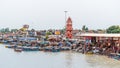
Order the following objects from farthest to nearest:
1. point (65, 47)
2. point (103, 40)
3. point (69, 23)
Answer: point (69, 23), point (65, 47), point (103, 40)

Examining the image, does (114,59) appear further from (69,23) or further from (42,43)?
(69,23)

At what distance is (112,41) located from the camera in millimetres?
31266

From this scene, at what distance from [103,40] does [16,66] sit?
1182cm

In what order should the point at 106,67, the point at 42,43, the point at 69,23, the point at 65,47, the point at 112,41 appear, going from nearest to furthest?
the point at 106,67
the point at 112,41
the point at 65,47
the point at 42,43
the point at 69,23

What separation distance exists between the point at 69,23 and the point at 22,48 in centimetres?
856

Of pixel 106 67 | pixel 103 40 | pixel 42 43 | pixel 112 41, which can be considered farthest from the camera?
pixel 42 43

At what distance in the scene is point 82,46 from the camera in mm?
35250

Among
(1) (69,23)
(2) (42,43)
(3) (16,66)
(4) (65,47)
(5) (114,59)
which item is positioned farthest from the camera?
(1) (69,23)

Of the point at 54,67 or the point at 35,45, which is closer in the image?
the point at 54,67

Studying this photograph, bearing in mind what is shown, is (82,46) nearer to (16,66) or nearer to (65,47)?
(65,47)

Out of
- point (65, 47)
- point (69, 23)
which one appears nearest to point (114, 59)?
point (65, 47)

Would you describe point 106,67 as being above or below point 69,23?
below

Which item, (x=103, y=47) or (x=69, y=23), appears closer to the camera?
(x=103, y=47)

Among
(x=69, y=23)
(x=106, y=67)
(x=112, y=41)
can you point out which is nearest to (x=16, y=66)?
(x=106, y=67)
